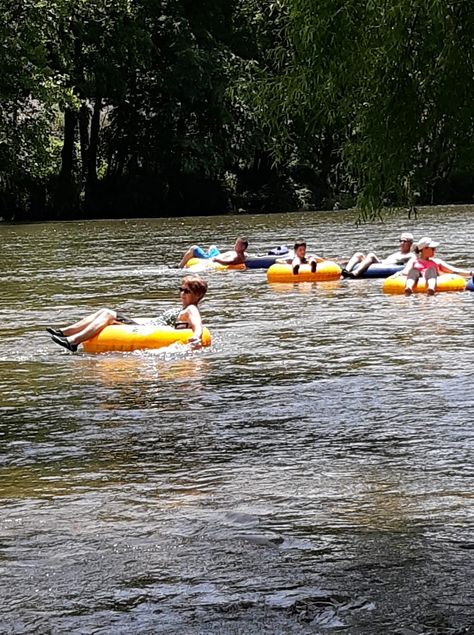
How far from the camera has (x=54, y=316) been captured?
52.1 feet

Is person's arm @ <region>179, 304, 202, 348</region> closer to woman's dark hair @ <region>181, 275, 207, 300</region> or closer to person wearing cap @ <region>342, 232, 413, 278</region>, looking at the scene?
woman's dark hair @ <region>181, 275, 207, 300</region>

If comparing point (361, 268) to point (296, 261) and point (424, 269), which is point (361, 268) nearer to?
point (296, 261)

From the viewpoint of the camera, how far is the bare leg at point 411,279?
17.9m

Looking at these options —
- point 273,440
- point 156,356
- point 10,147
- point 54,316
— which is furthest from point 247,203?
point 273,440

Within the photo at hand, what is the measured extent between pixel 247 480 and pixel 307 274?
44.2 feet

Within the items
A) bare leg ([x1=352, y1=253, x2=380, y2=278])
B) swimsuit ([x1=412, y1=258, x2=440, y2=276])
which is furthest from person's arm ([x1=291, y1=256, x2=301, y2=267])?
swimsuit ([x1=412, y1=258, x2=440, y2=276])

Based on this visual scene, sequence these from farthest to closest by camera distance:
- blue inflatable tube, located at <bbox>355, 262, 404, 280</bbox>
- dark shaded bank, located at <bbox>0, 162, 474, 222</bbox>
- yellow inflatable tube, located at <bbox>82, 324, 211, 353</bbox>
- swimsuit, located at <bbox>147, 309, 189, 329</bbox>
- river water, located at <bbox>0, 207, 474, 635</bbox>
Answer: dark shaded bank, located at <bbox>0, 162, 474, 222</bbox>, blue inflatable tube, located at <bbox>355, 262, 404, 280</bbox>, swimsuit, located at <bbox>147, 309, 189, 329</bbox>, yellow inflatable tube, located at <bbox>82, 324, 211, 353</bbox>, river water, located at <bbox>0, 207, 474, 635</bbox>

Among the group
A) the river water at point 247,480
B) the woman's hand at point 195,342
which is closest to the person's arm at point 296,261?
the river water at point 247,480

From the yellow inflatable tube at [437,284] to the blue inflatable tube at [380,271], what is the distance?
221cm

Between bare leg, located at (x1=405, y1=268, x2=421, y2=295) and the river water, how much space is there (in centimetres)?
222

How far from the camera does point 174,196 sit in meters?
51.8

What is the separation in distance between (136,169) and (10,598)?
4660 cm

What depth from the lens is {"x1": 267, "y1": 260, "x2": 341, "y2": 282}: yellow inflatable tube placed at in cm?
2056

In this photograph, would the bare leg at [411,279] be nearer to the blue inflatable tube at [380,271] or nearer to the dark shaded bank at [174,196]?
the blue inflatable tube at [380,271]
